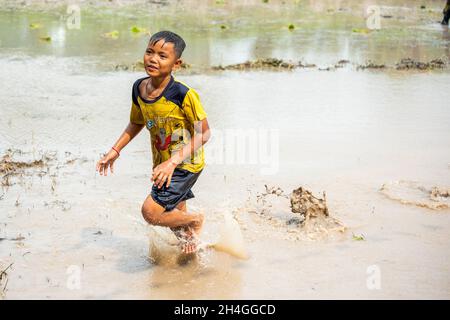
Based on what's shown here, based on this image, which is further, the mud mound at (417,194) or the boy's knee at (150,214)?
the mud mound at (417,194)

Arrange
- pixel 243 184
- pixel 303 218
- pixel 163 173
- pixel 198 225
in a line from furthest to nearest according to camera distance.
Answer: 1. pixel 243 184
2. pixel 303 218
3. pixel 198 225
4. pixel 163 173

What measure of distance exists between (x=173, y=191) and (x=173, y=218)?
0.67ft

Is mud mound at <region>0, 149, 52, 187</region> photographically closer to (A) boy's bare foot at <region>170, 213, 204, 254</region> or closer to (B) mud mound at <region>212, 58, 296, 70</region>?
(A) boy's bare foot at <region>170, 213, 204, 254</region>

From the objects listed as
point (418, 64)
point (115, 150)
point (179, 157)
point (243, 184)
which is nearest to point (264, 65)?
point (418, 64)

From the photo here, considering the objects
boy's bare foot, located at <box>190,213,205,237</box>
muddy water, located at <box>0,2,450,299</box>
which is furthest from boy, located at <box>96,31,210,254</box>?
muddy water, located at <box>0,2,450,299</box>

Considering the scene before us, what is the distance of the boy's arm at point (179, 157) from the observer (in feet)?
12.7

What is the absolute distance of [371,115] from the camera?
8.40 m

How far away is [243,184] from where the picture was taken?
5.84 m

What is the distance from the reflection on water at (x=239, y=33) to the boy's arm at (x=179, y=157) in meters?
7.80

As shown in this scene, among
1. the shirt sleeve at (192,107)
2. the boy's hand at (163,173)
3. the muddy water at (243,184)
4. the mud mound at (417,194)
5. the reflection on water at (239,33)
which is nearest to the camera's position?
the boy's hand at (163,173)

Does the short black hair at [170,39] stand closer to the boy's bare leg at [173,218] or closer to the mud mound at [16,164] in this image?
the boy's bare leg at [173,218]

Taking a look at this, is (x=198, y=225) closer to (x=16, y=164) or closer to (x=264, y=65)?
(x=16, y=164)

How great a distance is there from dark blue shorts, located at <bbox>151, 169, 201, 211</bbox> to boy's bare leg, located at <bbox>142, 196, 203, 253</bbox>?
3 cm

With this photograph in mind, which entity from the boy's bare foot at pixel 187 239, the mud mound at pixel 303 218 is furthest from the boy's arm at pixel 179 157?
the mud mound at pixel 303 218
